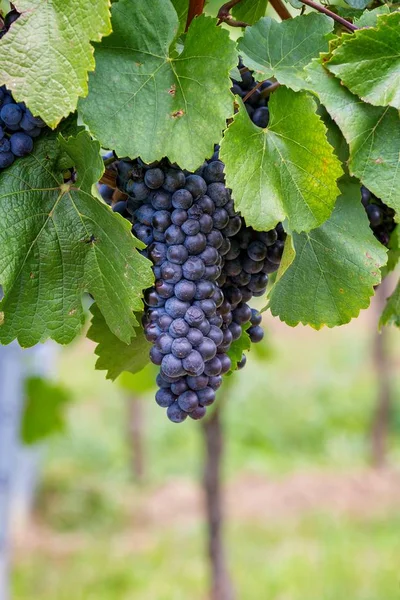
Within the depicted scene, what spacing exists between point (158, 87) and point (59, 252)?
0.18 m

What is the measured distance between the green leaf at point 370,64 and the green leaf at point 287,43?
0.12 feet

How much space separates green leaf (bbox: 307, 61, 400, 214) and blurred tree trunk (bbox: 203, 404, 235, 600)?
2.68 meters

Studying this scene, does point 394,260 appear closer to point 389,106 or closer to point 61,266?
point 389,106

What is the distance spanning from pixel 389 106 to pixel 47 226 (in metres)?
0.35

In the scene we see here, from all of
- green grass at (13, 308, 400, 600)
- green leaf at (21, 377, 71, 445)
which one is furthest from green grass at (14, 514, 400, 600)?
green leaf at (21, 377, 71, 445)

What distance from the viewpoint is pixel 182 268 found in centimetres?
75

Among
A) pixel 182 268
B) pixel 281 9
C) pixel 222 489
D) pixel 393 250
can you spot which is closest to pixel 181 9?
pixel 281 9

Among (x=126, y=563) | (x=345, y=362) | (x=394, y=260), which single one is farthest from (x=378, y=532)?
(x=394, y=260)

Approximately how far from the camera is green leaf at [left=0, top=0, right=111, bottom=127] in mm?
646

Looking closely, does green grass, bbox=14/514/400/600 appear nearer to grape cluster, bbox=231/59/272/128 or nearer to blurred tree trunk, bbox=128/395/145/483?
blurred tree trunk, bbox=128/395/145/483

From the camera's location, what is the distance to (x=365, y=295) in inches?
33.4

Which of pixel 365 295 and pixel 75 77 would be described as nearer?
pixel 75 77

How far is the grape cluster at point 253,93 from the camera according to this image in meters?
0.80

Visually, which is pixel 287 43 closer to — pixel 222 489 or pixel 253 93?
pixel 253 93
